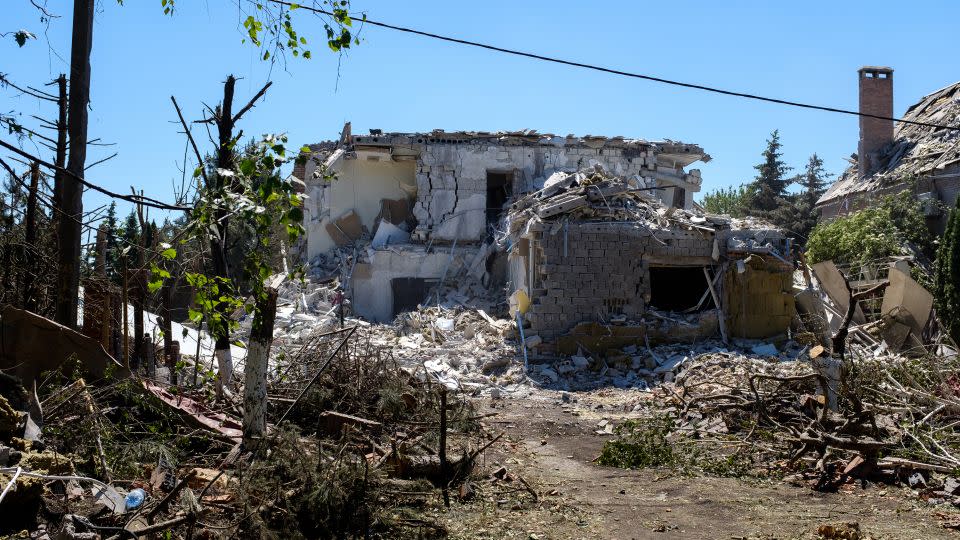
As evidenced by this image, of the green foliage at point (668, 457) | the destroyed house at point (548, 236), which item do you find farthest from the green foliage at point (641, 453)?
the destroyed house at point (548, 236)

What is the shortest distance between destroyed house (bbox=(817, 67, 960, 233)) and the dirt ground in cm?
1564

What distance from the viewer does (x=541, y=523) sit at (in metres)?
6.72

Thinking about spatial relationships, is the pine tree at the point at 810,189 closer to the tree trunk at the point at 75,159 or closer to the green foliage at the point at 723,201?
the green foliage at the point at 723,201

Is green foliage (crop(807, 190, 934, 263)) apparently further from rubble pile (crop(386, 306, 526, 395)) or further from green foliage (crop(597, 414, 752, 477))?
green foliage (crop(597, 414, 752, 477))

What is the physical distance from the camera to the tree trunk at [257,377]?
23.5 ft

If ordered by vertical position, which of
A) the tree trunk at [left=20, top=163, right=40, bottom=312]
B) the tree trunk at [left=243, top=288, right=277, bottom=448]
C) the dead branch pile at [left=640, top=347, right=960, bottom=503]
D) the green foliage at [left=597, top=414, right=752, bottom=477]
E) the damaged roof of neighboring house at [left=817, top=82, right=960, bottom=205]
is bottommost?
the green foliage at [left=597, top=414, right=752, bottom=477]

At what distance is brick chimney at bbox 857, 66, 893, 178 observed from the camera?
79.8 ft

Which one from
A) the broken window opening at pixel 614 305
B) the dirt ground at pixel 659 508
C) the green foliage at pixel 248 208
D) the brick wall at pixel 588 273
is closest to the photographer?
the green foliage at pixel 248 208

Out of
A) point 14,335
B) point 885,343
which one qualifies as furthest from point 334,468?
point 885,343

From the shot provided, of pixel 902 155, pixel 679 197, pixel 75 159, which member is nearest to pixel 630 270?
pixel 679 197

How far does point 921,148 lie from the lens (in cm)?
2280

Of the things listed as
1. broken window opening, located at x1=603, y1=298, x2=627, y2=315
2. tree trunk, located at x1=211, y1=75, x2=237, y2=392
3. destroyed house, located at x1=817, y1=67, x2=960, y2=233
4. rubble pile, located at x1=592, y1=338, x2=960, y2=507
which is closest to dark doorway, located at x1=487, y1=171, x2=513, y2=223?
broken window opening, located at x1=603, y1=298, x2=627, y2=315

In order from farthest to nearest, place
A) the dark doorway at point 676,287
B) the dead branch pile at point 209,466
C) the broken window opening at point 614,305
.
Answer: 1. the dark doorway at point 676,287
2. the broken window opening at point 614,305
3. the dead branch pile at point 209,466

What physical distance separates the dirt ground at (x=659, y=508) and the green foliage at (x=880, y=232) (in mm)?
13566
